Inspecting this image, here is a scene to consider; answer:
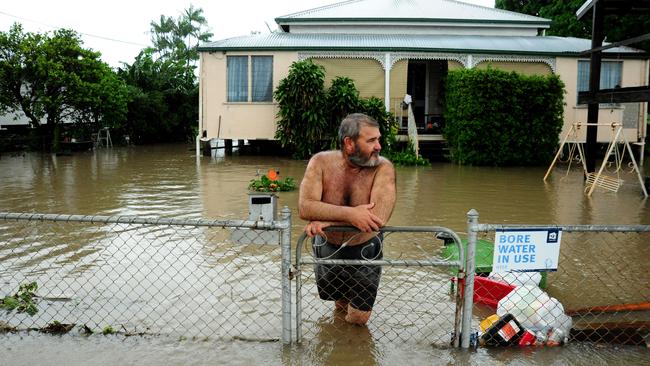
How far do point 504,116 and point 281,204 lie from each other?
9.46 meters

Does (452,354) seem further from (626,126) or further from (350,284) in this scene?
(626,126)

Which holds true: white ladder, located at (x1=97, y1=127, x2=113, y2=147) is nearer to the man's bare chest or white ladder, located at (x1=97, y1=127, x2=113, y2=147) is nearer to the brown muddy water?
the brown muddy water

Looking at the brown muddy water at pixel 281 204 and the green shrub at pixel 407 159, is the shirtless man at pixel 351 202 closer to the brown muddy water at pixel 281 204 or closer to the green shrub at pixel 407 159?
the brown muddy water at pixel 281 204

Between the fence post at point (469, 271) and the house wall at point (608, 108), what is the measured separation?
1720cm

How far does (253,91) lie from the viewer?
19625mm

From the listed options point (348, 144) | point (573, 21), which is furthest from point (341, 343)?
point (573, 21)

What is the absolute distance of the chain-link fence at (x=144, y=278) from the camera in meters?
4.79

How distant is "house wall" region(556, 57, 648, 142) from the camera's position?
19781mm

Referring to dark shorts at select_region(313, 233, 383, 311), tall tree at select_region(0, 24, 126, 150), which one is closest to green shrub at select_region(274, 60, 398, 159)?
tall tree at select_region(0, 24, 126, 150)

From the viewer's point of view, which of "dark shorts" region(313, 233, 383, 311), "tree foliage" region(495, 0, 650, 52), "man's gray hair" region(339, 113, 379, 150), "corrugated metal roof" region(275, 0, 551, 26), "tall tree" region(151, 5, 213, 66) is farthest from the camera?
"tall tree" region(151, 5, 213, 66)

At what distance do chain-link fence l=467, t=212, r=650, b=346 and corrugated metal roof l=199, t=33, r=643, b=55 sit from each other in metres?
13.3

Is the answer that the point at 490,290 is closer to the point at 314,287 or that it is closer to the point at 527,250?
the point at 527,250

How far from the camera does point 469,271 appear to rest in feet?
13.5

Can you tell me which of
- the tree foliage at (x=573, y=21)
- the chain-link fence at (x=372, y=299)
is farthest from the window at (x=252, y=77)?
the chain-link fence at (x=372, y=299)
